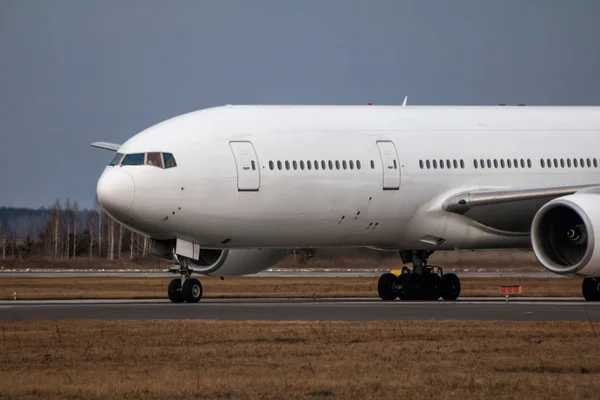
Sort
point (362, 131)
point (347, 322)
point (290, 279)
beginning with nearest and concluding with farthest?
point (347, 322), point (362, 131), point (290, 279)

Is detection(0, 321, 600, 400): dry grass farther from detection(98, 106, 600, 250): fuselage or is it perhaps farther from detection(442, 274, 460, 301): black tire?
detection(442, 274, 460, 301): black tire

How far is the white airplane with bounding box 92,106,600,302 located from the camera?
2980 cm

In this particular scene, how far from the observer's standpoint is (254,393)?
48.3 feet

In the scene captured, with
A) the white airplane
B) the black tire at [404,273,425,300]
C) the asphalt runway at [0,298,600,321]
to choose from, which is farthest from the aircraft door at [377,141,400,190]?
the black tire at [404,273,425,300]

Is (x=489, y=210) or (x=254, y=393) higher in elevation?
(x=489, y=210)

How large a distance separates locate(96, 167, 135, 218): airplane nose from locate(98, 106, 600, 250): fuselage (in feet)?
0.09

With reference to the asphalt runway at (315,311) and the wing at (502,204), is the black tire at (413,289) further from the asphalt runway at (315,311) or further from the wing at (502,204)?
the wing at (502,204)

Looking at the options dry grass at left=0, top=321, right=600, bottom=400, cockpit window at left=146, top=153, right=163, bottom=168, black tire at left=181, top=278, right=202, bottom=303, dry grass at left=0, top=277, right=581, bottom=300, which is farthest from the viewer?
dry grass at left=0, top=277, right=581, bottom=300

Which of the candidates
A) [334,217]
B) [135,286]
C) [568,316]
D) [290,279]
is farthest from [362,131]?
[290,279]

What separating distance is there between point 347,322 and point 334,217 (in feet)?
25.9

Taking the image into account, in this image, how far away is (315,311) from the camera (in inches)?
1081

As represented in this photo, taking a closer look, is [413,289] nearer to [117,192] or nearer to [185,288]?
[185,288]

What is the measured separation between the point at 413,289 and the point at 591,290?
4604 millimetres

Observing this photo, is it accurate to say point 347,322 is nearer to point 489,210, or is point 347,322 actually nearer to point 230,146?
point 230,146
